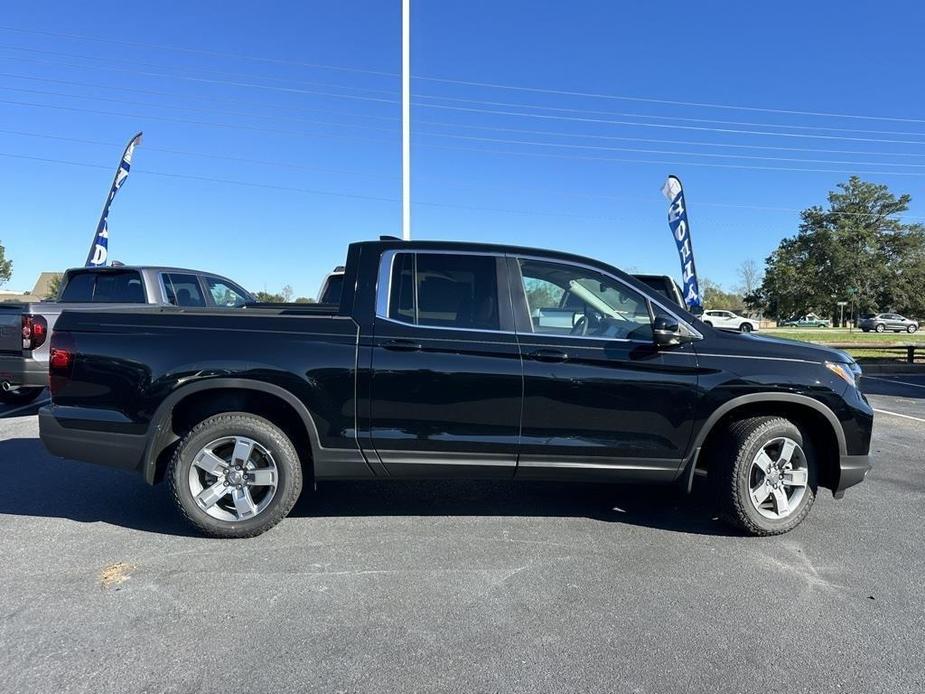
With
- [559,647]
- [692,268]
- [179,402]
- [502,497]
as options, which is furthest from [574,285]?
[692,268]

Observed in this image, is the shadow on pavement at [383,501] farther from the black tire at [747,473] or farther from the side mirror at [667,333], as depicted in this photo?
the side mirror at [667,333]

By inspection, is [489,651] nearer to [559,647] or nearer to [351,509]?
[559,647]

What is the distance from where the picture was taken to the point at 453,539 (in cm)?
396

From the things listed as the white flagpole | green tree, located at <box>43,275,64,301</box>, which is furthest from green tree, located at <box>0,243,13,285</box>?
the white flagpole

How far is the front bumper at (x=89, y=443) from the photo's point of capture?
3797 mm

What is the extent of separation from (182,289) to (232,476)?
18.0ft

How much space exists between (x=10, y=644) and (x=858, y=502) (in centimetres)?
572

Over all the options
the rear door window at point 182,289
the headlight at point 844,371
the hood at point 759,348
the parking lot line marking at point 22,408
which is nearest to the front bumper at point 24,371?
the parking lot line marking at point 22,408

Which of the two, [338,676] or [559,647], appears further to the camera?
[559,647]

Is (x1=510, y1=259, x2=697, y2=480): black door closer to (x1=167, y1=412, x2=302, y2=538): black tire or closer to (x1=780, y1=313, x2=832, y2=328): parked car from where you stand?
(x1=167, y1=412, x2=302, y2=538): black tire

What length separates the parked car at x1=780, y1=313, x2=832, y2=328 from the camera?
72.4 metres

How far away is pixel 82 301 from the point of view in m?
8.23

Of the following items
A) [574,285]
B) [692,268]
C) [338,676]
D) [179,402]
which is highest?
[692,268]

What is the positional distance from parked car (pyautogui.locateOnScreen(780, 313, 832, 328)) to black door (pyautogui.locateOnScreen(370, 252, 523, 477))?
3018 inches
